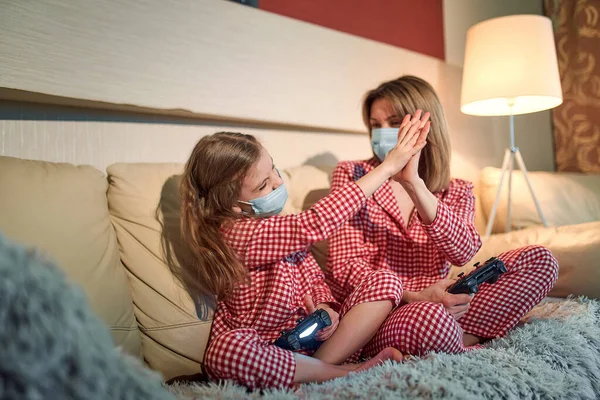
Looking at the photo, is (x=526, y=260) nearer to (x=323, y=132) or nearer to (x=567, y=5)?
(x=323, y=132)

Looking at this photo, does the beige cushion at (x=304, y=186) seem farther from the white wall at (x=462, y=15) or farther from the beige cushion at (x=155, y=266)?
the white wall at (x=462, y=15)

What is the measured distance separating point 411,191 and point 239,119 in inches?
24.9

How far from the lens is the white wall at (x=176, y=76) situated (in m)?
1.17

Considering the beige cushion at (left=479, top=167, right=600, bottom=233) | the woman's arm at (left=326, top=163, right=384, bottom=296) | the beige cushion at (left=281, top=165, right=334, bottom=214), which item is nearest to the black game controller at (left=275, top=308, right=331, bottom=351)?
the woman's arm at (left=326, top=163, right=384, bottom=296)

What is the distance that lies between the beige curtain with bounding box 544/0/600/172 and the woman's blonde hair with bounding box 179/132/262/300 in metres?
2.02

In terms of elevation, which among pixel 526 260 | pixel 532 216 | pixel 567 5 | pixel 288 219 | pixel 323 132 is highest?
pixel 567 5

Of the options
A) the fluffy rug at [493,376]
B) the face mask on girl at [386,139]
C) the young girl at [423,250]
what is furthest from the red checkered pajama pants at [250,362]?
the face mask on girl at [386,139]

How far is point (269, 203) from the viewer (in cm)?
116

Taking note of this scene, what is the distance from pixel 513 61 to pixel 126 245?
1.49 meters

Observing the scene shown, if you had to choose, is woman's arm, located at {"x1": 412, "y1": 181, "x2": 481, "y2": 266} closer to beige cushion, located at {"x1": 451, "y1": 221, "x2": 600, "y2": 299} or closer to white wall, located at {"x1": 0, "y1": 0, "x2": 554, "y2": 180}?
Result: beige cushion, located at {"x1": 451, "y1": 221, "x2": 600, "y2": 299}

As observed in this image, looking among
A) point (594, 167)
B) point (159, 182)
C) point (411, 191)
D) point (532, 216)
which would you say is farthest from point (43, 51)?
point (594, 167)

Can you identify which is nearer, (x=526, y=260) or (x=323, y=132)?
(x=526, y=260)

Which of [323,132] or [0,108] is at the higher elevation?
[0,108]

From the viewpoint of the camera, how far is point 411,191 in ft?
3.94
